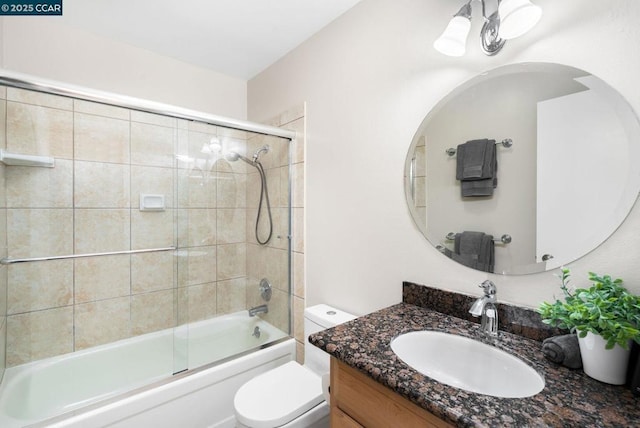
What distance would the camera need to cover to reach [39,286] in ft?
5.87

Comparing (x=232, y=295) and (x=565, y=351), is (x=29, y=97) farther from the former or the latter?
(x=565, y=351)

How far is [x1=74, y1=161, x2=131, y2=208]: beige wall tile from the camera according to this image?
6.26 feet

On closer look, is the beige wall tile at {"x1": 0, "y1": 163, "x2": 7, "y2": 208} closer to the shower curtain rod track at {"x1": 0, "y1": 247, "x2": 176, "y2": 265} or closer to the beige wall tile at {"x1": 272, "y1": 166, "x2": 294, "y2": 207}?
the shower curtain rod track at {"x1": 0, "y1": 247, "x2": 176, "y2": 265}

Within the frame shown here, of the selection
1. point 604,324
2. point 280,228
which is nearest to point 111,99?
point 280,228

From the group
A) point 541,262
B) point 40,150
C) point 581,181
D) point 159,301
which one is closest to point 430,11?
point 581,181

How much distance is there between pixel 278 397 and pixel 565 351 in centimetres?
119

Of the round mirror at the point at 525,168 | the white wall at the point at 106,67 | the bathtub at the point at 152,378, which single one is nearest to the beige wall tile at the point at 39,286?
Result: the bathtub at the point at 152,378

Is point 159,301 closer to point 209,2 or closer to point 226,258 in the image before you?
point 226,258

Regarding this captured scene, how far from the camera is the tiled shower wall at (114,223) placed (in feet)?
5.71

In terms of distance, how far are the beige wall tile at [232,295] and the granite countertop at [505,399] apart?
1366 millimetres

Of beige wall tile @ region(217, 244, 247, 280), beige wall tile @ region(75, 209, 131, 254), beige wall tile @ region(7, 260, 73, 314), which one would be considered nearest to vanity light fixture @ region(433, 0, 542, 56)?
beige wall tile @ region(217, 244, 247, 280)

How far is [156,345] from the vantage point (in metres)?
2.02

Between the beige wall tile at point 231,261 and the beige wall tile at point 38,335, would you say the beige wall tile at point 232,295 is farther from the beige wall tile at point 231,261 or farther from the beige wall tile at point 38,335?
the beige wall tile at point 38,335

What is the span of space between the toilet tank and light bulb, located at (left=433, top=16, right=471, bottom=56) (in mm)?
1358
